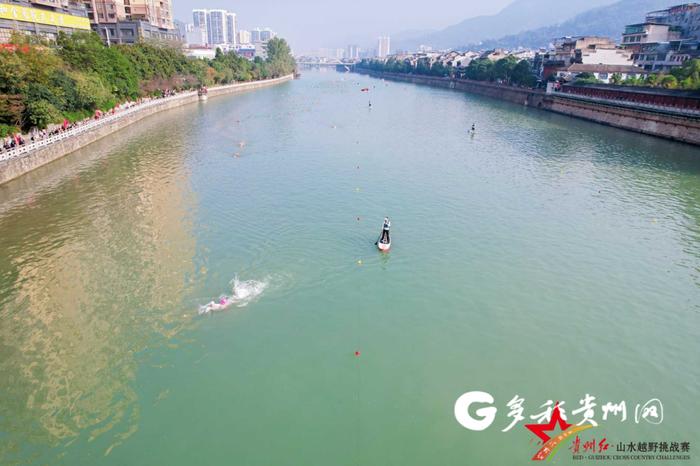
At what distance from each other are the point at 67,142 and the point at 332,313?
121 feet

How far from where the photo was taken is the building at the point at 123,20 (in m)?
103

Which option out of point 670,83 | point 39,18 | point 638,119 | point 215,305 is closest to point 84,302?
point 215,305

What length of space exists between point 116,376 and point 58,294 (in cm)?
682

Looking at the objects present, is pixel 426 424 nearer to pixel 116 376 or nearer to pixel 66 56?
pixel 116 376

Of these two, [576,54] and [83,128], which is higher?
[576,54]

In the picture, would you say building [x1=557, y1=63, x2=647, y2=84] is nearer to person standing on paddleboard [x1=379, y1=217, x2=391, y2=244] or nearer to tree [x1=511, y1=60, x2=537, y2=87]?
tree [x1=511, y1=60, x2=537, y2=87]

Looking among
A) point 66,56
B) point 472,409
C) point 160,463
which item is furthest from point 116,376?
point 66,56

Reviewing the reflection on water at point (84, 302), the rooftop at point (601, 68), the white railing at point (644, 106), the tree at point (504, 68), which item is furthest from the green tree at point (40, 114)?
the tree at point (504, 68)

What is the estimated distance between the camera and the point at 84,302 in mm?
17812

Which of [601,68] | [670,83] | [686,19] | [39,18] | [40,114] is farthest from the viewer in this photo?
[686,19]

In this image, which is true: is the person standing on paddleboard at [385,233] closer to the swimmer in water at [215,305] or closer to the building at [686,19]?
the swimmer in water at [215,305]

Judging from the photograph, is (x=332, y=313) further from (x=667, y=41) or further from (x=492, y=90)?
(x=667, y=41)

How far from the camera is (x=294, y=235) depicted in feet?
81.0

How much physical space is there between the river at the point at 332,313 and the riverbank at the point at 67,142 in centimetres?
139
